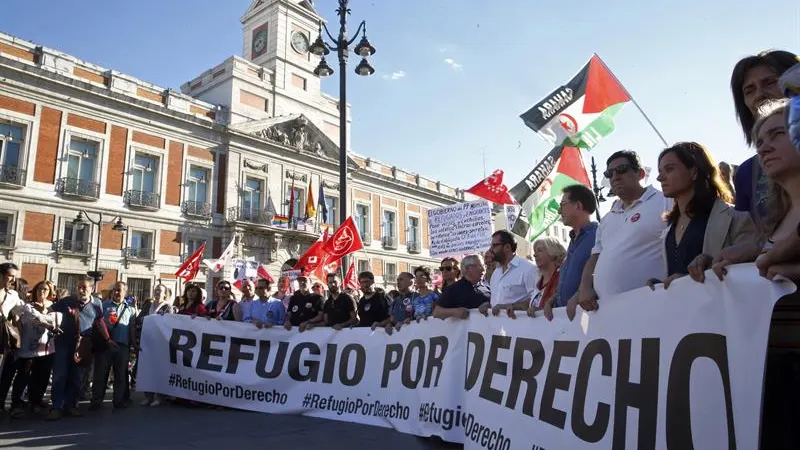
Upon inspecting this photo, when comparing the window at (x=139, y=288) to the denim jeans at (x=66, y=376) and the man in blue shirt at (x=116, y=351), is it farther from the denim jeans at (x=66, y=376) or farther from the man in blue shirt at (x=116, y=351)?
the denim jeans at (x=66, y=376)

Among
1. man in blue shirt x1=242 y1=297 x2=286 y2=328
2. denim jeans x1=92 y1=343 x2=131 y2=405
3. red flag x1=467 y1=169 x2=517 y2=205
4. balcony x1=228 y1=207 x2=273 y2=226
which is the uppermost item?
balcony x1=228 y1=207 x2=273 y2=226

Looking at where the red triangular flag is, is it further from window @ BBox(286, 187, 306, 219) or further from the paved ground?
window @ BBox(286, 187, 306, 219)

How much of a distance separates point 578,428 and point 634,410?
0.42 m

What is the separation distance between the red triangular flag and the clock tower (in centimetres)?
2841

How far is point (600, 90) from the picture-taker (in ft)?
21.7

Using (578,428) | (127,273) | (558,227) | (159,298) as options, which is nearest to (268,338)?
(159,298)

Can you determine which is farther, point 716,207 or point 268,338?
→ point 268,338

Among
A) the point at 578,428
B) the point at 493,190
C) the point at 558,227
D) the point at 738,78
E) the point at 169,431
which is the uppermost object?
the point at 558,227

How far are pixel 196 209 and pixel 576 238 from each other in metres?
25.4

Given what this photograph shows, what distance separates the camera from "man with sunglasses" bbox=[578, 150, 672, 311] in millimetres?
2799

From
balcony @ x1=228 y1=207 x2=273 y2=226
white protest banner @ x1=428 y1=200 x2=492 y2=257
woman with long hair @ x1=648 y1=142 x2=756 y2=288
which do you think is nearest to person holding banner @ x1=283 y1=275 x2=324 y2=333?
white protest banner @ x1=428 y1=200 x2=492 y2=257

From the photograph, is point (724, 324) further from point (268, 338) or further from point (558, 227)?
point (558, 227)

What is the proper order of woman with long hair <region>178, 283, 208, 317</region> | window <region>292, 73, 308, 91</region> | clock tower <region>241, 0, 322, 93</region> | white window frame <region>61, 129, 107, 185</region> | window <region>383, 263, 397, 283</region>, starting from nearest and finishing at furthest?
1. woman with long hair <region>178, 283, 208, 317</region>
2. white window frame <region>61, 129, 107, 185</region>
3. clock tower <region>241, 0, 322, 93</region>
4. window <region>292, 73, 308, 91</region>
5. window <region>383, 263, 397, 283</region>

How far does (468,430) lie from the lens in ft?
12.7
